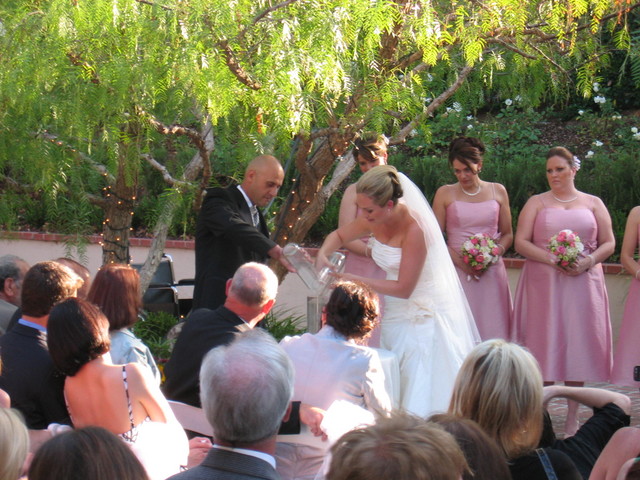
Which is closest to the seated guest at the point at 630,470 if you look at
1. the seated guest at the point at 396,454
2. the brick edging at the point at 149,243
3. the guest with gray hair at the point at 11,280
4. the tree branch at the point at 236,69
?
the seated guest at the point at 396,454

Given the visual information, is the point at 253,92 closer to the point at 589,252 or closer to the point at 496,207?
the point at 496,207

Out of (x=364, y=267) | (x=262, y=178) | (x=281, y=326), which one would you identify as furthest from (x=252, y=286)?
(x=281, y=326)

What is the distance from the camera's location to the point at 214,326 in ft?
14.7

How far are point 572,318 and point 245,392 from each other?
16.9 feet

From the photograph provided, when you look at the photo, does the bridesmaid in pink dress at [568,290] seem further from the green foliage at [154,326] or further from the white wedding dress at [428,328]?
the green foliage at [154,326]

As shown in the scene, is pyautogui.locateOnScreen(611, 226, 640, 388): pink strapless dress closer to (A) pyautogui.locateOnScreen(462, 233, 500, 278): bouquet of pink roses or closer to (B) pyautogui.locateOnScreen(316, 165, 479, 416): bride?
(A) pyautogui.locateOnScreen(462, 233, 500, 278): bouquet of pink roses

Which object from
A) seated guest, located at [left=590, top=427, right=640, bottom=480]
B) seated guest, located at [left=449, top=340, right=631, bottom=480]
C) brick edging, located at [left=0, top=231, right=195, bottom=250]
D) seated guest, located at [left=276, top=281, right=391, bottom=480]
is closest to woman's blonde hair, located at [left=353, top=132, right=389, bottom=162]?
seated guest, located at [left=276, top=281, right=391, bottom=480]

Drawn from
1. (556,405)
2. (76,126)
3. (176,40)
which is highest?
(176,40)

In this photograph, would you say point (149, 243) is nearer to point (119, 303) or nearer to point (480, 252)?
point (480, 252)

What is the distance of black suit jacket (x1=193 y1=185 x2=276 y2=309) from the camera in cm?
605

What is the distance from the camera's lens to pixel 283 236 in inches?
310

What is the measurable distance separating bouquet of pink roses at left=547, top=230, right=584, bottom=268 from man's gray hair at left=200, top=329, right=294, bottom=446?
473 centimetres

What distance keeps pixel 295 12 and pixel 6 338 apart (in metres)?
2.46

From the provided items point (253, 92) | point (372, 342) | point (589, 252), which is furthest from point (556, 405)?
point (253, 92)
